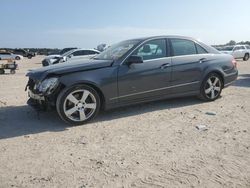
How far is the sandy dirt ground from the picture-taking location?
3752 mm

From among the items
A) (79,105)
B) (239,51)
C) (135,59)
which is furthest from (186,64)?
(239,51)

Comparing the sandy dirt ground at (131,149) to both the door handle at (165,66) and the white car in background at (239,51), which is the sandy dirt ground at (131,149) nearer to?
the door handle at (165,66)

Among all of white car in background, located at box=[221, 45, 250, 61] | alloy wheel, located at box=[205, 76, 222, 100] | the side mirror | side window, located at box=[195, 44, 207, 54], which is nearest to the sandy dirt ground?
alloy wheel, located at box=[205, 76, 222, 100]

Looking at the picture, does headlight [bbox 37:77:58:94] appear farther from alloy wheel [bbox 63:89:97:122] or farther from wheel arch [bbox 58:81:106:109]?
alloy wheel [bbox 63:89:97:122]

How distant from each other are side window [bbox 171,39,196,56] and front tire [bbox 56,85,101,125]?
2.28 m

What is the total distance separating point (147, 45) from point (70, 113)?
226 cm

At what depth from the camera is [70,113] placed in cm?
598

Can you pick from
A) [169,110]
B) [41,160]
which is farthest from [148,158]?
[169,110]

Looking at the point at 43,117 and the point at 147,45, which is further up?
the point at 147,45

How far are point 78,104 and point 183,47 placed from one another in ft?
9.60

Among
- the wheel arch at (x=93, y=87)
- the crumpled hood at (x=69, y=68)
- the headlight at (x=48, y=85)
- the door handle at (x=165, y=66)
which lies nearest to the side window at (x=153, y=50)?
the door handle at (x=165, y=66)

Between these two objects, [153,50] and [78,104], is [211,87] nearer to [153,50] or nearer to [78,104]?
[153,50]

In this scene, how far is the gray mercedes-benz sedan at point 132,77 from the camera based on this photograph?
598cm

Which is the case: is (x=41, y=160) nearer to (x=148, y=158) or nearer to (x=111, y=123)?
(x=148, y=158)
